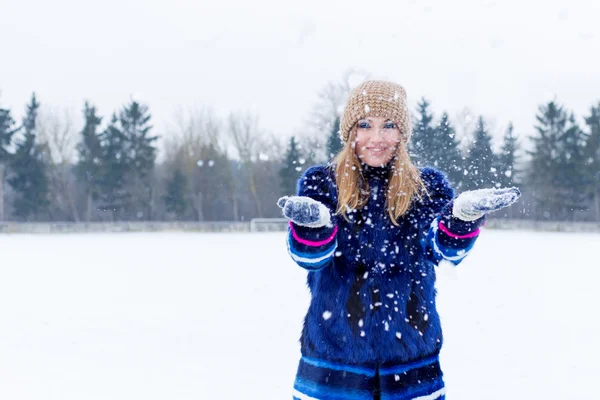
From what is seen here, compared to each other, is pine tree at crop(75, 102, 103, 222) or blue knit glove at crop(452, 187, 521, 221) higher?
pine tree at crop(75, 102, 103, 222)

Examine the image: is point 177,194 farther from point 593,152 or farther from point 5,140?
point 593,152

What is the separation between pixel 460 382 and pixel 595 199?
33.0m

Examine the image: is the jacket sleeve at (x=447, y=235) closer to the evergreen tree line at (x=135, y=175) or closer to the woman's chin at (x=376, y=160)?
the woman's chin at (x=376, y=160)

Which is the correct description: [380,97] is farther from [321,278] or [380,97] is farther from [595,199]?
[595,199]

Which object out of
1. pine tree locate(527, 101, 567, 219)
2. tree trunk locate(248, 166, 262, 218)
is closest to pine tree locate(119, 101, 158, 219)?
tree trunk locate(248, 166, 262, 218)

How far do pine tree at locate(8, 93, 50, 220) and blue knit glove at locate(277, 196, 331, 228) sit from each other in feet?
137

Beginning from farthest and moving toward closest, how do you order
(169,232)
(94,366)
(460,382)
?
(169,232) < (94,366) < (460,382)

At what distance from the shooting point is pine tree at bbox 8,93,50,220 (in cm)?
3919

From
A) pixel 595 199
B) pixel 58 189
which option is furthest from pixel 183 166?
pixel 595 199

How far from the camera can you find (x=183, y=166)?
41.0 meters

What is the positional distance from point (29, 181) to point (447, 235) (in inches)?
1679

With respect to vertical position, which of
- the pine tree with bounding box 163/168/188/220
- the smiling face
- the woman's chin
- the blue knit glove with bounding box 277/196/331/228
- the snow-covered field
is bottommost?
the snow-covered field

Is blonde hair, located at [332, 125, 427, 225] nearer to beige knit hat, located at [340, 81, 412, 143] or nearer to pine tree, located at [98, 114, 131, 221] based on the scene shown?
beige knit hat, located at [340, 81, 412, 143]

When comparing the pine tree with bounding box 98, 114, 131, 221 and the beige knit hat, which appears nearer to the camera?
the beige knit hat
